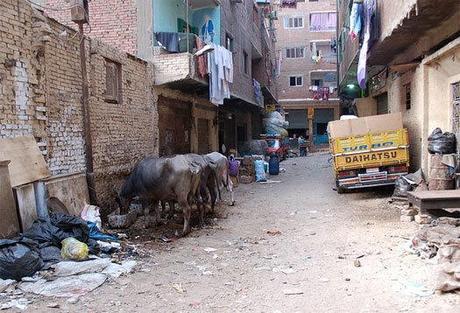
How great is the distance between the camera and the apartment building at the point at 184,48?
41.2ft

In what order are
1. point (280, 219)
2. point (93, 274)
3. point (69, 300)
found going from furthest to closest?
point (280, 219) < point (93, 274) < point (69, 300)

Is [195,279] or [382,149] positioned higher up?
[382,149]

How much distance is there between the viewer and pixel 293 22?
43.4m

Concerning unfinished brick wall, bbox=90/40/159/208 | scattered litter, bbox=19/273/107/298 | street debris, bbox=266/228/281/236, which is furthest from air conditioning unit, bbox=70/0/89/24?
street debris, bbox=266/228/281/236

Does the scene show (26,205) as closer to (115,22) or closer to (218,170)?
(218,170)

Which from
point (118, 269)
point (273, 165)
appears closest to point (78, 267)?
point (118, 269)

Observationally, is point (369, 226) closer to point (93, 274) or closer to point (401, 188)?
point (401, 188)

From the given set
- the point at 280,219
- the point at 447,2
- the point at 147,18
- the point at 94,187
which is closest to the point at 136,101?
the point at 147,18

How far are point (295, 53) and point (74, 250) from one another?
4015 cm

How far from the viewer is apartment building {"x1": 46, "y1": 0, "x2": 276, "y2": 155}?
1256 centimetres

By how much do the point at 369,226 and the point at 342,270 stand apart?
2798 millimetres

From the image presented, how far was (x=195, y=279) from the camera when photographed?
18.6 ft

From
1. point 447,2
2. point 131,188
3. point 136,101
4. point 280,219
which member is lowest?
point 280,219

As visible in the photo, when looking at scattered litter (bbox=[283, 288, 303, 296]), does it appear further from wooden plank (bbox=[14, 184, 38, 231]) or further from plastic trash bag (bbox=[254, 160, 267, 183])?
plastic trash bag (bbox=[254, 160, 267, 183])
